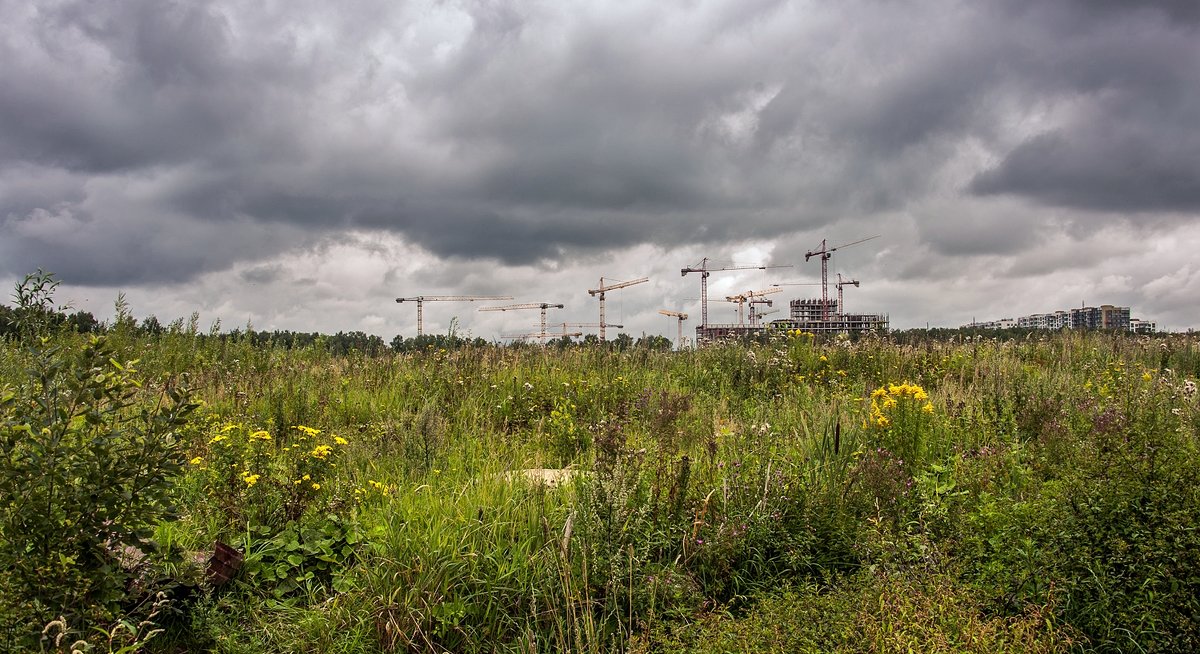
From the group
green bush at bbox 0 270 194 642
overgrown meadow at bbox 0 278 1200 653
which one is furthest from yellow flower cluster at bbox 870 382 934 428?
green bush at bbox 0 270 194 642

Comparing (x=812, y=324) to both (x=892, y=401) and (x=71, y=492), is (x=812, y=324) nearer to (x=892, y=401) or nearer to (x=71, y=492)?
(x=892, y=401)

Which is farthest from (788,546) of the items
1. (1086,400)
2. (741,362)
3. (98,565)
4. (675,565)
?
(741,362)

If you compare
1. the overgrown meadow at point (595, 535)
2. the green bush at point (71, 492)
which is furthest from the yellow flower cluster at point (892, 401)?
the green bush at point (71, 492)

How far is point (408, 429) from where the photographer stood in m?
5.02

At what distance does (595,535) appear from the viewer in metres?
3.24

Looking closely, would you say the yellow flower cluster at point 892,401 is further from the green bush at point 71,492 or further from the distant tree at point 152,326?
the distant tree at point 152,326

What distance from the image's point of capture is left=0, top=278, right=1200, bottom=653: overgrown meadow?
2688 mm

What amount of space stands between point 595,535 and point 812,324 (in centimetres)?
2087

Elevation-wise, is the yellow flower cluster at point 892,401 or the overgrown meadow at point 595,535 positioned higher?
the yellow flower cluster at point 892,401

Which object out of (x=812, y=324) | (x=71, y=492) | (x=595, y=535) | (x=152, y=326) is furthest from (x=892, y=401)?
(x=812, y=324)

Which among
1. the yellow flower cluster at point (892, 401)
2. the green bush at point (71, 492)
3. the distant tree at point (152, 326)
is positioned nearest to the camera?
the green bush at point (71, 492)

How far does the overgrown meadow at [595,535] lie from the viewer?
269cm

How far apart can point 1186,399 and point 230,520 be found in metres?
7.64

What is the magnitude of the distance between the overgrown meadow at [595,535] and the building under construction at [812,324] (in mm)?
6643
